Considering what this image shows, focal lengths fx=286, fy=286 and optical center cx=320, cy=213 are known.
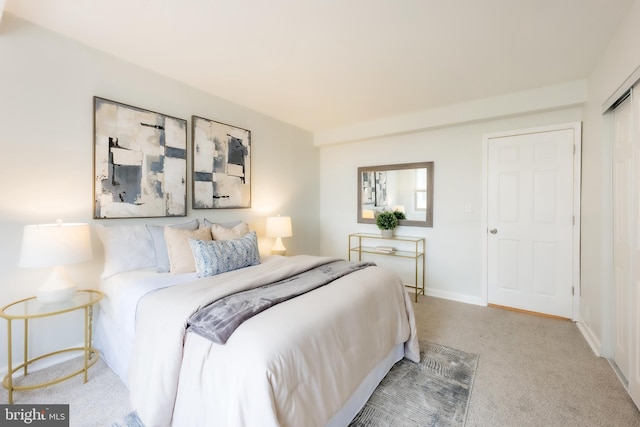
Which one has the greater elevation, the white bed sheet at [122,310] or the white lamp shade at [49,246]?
the white lamp shade at [49,246]

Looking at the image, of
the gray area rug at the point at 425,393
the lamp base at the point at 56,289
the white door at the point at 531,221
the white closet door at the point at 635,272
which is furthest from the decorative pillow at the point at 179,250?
the white door at the point at 531,221

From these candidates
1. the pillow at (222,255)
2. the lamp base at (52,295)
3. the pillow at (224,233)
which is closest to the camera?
the lamp base at (52,295)

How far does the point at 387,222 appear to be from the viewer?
391cm

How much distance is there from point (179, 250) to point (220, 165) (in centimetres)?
125

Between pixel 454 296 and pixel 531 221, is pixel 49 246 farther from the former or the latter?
pixel 531 221

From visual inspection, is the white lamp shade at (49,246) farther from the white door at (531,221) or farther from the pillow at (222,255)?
the white door at (531,221)

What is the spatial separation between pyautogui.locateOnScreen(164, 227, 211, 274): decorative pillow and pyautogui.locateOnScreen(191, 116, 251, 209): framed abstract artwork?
26.5 inches

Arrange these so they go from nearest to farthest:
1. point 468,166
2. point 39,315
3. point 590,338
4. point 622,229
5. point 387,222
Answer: point 39,315 < point 622,229 < point 590,338 < point 468,166 < point 387,222

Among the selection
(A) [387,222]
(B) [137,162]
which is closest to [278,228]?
(A) [387,222]

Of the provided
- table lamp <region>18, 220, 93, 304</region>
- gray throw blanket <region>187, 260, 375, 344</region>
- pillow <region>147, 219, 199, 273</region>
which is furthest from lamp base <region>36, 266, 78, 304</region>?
gray throw blanket <region>187, 260, 375, 344</region>

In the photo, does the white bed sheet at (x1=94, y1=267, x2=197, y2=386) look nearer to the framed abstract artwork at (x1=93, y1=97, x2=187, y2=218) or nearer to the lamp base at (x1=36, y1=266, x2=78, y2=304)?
the lamp base at (x1=36, y1=266, x2=78, y2=304)

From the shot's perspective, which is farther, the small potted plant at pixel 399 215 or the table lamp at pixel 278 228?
the small potted plant at pixel 399 215

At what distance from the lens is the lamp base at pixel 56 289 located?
1828 millimetres

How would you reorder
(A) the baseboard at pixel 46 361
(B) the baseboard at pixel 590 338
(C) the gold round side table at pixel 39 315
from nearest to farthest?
1. (C) the gold round side table at pixel 39 315
2. (A) the baseboard at pixel 46 361
3. (B) the baseboard at pixel 590 338
